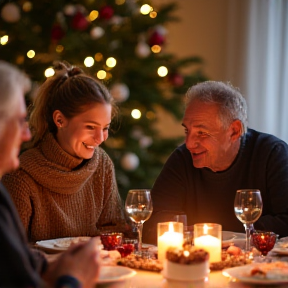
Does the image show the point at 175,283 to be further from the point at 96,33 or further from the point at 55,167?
the point at 96,33

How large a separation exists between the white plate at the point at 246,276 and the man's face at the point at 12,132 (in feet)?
2.20

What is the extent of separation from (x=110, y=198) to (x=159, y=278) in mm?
1004

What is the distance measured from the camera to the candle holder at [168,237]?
195 cm

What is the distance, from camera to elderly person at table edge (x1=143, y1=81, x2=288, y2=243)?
287cm

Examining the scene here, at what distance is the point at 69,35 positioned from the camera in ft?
13.5

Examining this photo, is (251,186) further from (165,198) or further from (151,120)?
(151,120)

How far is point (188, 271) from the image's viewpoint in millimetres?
1700

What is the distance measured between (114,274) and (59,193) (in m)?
0.97

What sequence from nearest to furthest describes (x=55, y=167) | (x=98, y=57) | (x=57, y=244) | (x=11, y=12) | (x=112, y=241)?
(x=112, y=241) → (x=57, y=244) → (x=55, y=167) → (x=11, y=12) → (x=98, y=57)

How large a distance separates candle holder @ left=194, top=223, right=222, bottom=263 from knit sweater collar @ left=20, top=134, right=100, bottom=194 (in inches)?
30.8

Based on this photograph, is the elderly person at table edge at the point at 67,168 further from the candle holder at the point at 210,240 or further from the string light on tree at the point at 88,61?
the string light on tree at the point at 88,61

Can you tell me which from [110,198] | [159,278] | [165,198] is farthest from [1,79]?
[165,198]

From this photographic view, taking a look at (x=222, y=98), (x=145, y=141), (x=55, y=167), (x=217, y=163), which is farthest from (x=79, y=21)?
(x=55, y=167)

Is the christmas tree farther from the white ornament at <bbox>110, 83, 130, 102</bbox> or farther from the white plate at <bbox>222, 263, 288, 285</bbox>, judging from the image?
the white plate at <bbox>222, 263, 288, 285</bbox>
